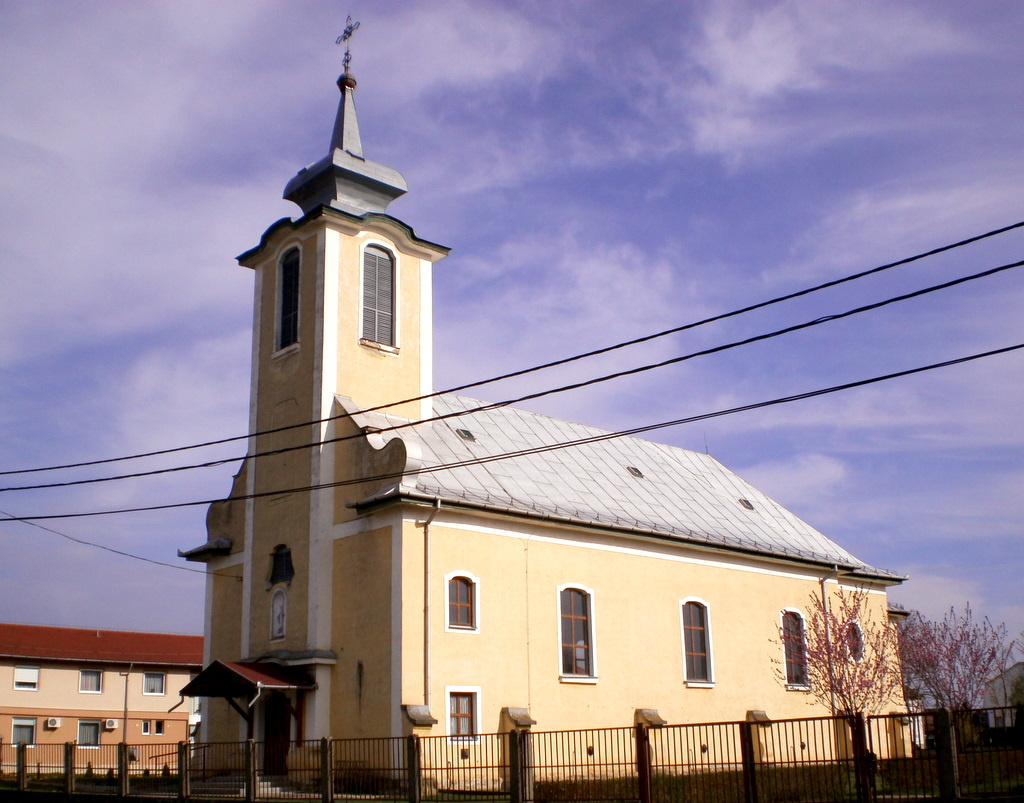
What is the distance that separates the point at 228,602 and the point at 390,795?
11.4 metres

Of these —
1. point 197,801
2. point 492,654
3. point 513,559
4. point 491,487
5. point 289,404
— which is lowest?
point 197,801

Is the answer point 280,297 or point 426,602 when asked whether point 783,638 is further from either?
point 280,297

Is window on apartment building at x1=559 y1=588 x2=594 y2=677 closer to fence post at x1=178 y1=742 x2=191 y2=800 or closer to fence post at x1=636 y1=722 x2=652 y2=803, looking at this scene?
fence post at x1=178 y1=742 x2=191 y2=800

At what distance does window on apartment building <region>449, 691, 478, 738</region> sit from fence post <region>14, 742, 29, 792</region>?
9.45m

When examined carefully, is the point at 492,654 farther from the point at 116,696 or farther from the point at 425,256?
the point at 116,696

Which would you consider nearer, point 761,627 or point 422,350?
point 422,350

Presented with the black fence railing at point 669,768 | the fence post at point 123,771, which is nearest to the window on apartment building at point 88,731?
the black fence railing at point 669,768

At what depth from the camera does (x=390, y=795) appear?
19.0 meters

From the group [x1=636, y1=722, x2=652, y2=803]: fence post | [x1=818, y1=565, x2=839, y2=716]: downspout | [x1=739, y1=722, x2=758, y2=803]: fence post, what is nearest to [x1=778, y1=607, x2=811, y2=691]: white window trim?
[x1=818, y1=565, x2=839, y2=716]: downspout

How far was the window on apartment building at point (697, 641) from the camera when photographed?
29.6 m

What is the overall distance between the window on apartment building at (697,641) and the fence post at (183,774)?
1376 centimetres

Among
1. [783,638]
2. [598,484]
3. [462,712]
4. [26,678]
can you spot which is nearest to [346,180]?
[598,484]

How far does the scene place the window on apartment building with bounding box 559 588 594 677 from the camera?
1044 inches

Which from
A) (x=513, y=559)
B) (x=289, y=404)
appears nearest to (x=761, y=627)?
(x=513, y=559)
